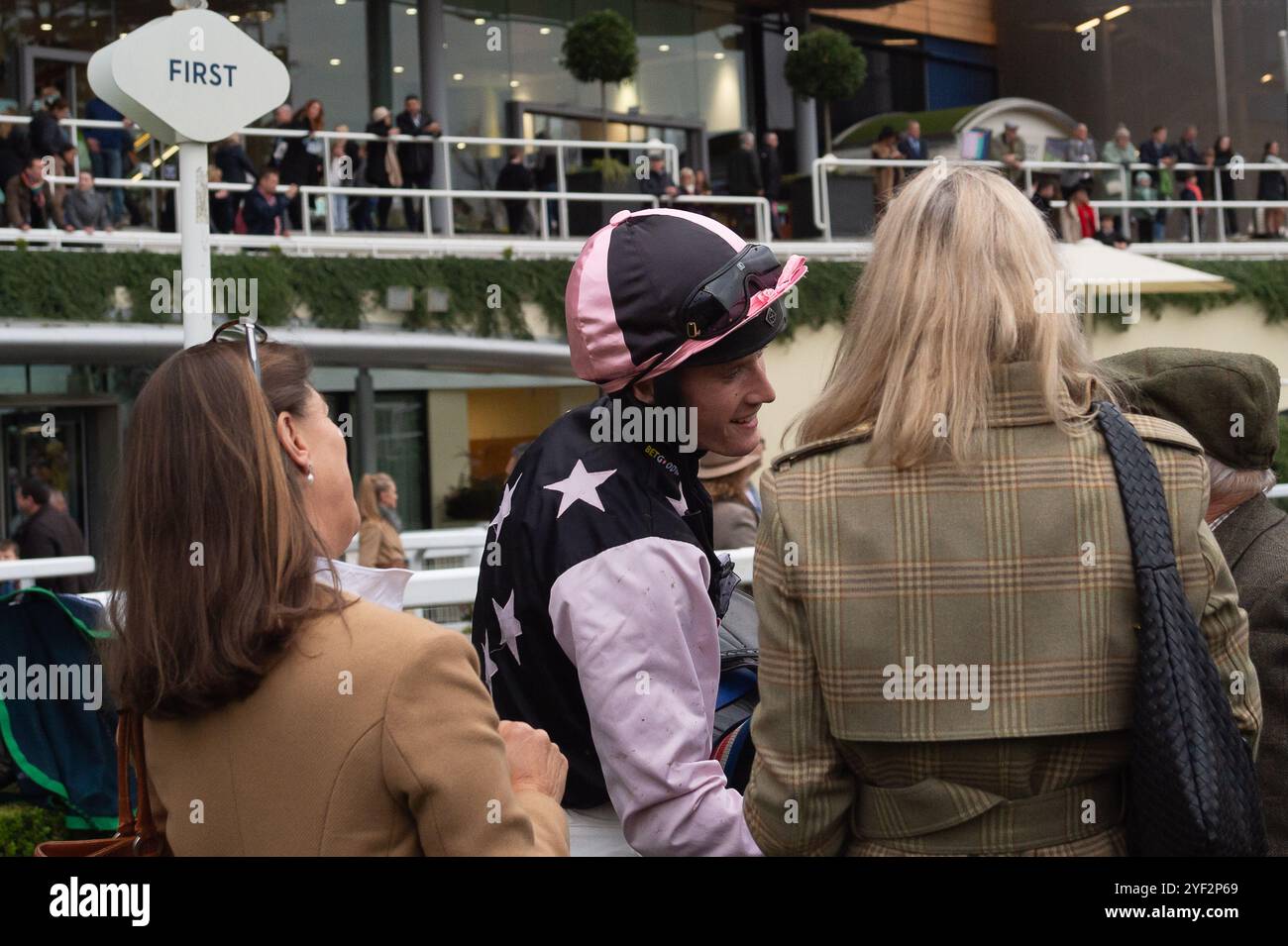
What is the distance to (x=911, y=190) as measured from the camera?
6.27ft

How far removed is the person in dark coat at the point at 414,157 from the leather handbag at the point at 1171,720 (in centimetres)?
1436

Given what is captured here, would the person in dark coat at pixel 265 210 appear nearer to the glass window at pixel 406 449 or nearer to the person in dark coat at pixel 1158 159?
the glass window at pixel 406 449

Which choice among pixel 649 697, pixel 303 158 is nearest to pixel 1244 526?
pixel 649 697

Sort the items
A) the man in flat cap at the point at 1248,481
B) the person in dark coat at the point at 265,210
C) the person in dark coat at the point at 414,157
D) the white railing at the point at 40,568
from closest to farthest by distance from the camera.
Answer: the man in flat cap at the point at 1248,481, the white railing at the point at 40,568, the person in dark coat at the point at 265,210, the person in dark coat at the point at 414,157

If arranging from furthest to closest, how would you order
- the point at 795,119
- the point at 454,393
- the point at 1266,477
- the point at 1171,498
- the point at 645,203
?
the point at 795,119, the point at 454,393, the point at 645,203, the point at 1266,477, the point at 1171,498

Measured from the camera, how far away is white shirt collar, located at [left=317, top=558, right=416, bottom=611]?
77.4 inches

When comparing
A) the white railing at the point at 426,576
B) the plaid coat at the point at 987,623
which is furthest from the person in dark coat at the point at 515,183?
the plaid coat at the point at 987,623

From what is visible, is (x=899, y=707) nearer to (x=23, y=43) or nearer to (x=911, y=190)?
(x=911, y=190)

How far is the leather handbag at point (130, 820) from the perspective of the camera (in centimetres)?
178

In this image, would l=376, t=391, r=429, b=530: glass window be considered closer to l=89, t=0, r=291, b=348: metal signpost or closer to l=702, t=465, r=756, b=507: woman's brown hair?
l=702, t=465, r=756, b=507: woman's brown hair

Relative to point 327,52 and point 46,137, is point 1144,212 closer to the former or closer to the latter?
point 327,52

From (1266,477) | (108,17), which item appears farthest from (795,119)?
(1266,477)
